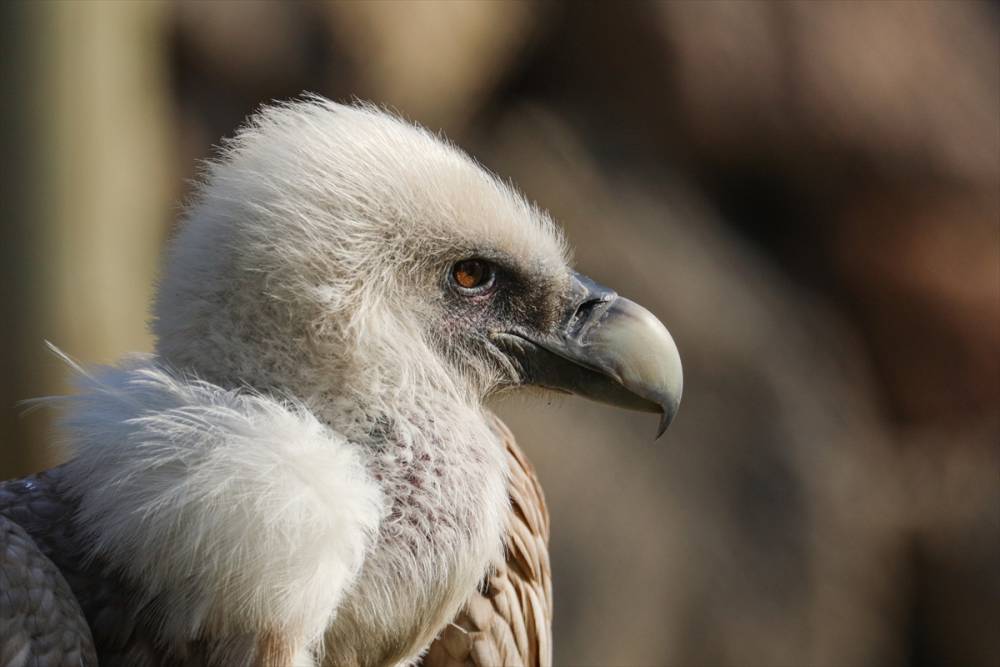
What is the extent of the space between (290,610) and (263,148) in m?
0.53

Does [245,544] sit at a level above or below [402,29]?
below

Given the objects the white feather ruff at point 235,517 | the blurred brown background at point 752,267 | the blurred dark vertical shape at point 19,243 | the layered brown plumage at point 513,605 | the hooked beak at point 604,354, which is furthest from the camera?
the blurred brown background at point 752,267

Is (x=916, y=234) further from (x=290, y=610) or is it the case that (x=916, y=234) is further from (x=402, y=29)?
(x=290, y=610)

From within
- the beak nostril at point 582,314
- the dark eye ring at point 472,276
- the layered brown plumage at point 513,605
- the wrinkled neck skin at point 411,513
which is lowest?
the layered brown plumage at point 513,605

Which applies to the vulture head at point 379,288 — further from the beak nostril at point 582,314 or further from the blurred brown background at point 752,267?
the blurred brown background at point 752,267

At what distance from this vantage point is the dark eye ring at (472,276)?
1.49 meters

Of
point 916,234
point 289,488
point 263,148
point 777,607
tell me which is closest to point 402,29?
point 916,234

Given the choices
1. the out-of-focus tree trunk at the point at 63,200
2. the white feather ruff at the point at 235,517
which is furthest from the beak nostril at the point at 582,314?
the out-of-focus tree trunk at the point at 63,200

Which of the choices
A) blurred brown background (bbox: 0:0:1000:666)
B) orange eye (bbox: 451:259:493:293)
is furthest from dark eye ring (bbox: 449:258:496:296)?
blurred brown background (bbox: 0:0:1000:666)

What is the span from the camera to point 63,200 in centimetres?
241

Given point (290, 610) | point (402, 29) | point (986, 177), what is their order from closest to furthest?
point (290, 610) < point (986, 177) < point (402, 29)

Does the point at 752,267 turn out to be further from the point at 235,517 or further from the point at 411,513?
the point at 235,517

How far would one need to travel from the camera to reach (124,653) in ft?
4.25

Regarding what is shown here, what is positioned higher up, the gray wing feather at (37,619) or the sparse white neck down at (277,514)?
the sparse white neck down at (277,514)
